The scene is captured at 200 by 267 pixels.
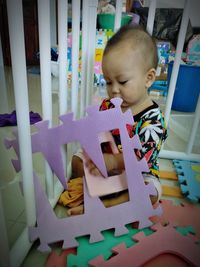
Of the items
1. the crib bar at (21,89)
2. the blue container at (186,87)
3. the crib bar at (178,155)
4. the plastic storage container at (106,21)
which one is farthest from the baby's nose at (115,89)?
the plastic storage container at (106,21)

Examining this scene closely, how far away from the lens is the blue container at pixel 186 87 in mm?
1445

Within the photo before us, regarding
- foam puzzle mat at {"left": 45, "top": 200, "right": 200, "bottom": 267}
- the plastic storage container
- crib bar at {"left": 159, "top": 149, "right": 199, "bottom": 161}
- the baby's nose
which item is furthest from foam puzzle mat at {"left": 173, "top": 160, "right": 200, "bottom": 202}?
the plastic storage container

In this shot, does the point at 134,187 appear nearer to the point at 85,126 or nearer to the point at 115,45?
the point at 85,126

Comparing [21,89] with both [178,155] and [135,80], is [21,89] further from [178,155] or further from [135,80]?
[178,155]

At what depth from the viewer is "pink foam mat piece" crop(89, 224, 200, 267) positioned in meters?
0.48

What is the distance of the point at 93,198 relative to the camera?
521mm

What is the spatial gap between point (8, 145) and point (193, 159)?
733 mm

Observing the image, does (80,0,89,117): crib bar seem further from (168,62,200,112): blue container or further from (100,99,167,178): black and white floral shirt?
(168,62,200,112): blue container

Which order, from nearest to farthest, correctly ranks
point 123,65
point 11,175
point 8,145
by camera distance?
point 8,145 → point 123,65 → point 11,175

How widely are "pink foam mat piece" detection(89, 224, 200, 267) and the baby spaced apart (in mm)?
101

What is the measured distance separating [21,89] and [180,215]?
536 mm

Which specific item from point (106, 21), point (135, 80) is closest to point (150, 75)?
point (135, 80)

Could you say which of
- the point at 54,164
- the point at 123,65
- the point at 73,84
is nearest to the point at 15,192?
the point at 54,164

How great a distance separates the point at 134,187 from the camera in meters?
0.54
